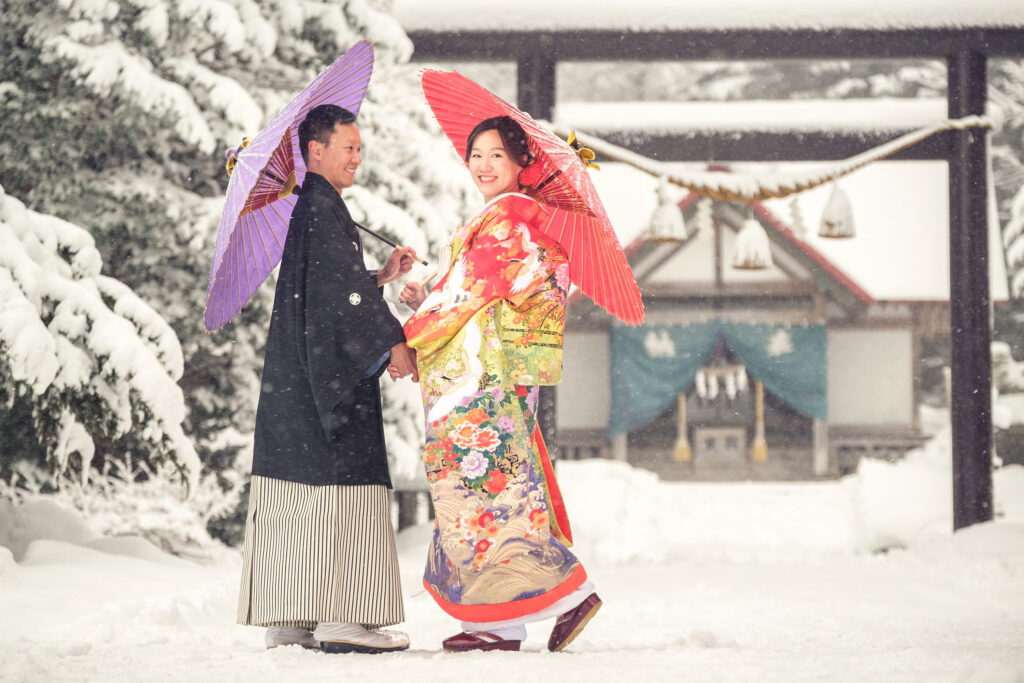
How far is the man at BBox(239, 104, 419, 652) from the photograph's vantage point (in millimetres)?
3854

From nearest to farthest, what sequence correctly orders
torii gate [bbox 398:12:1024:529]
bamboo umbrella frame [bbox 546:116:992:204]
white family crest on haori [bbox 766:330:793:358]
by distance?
torii gate [bbox 398:12:1024:529], bamboo umbrella frame [bbox 546:116:992:204], white family crest on haori [bbox 766:330:793:358]

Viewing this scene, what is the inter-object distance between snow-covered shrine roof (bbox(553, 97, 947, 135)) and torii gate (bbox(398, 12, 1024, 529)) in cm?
38

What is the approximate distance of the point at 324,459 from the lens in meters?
3.91

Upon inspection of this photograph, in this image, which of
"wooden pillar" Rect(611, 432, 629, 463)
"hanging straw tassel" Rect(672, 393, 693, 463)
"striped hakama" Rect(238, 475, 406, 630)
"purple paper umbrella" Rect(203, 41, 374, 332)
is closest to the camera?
"striped hakama" Rect(238, 475, 406, 630)

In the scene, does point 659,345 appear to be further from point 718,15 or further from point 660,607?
point 660,607

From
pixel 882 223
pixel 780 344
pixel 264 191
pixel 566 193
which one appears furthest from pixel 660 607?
pixel 882 223

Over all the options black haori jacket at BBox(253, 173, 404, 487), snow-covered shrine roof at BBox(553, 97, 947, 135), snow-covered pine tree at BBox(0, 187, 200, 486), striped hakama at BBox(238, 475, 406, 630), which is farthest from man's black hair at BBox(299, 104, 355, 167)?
snow-covered shrine roof at BBox(553, 97, 947, 135)

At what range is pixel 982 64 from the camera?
25.2 feet

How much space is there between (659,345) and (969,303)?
7.85 meters

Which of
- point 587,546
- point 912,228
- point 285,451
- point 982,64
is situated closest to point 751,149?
point 982,64

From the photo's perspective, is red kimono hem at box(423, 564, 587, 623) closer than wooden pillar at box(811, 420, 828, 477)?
Yes

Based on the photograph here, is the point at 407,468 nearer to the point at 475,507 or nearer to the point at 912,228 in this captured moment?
the point at 475,507

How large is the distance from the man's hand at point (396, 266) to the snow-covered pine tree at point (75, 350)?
1935 millimetres

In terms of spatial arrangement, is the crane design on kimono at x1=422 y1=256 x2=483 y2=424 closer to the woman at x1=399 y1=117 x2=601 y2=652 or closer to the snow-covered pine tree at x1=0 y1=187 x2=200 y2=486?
the woman at x1=399 y1=117 x2=601 y2=652
